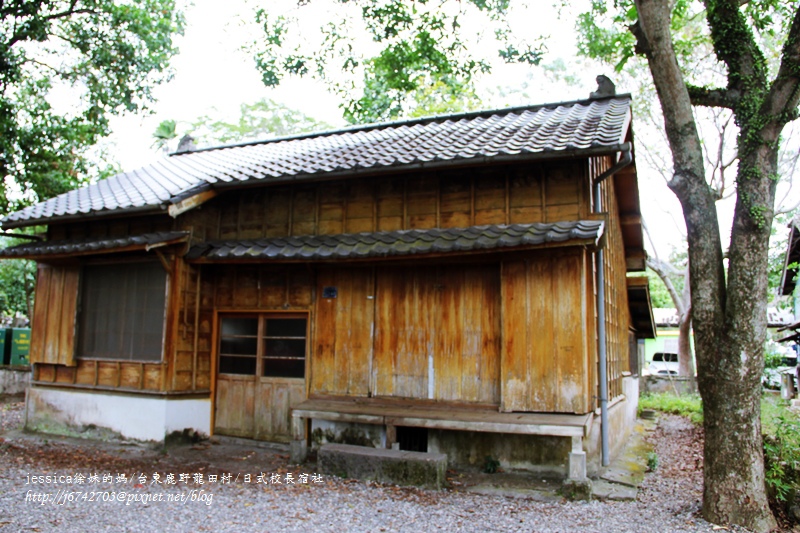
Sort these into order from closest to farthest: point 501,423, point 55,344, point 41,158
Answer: point 501,423, point 55,344, point 41,158

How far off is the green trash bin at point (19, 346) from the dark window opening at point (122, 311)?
29.8ft

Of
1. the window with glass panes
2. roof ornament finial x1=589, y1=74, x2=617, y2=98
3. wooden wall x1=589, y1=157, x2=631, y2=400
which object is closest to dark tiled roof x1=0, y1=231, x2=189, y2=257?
the window with glass panes

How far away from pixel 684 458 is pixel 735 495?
4.68 m

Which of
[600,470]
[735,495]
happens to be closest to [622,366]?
[600,470]

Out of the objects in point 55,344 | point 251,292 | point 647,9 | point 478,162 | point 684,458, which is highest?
point 647,9

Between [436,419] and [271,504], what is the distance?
2.31 metres

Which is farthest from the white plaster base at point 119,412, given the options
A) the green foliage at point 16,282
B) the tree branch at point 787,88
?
the green foliage at point 16,282

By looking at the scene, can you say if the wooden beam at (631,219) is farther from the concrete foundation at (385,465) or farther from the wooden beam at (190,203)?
the wooden beam at (190,203)

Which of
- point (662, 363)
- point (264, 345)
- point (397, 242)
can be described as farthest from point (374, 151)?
point (662, 363)

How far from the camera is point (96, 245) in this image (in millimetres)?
9250

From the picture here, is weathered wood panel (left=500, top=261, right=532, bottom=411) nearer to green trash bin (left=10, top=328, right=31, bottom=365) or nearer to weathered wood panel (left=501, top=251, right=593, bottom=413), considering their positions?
weathered wood panel (left=501, top=251, right=593, bottom=413)

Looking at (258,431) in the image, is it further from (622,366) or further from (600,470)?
(622,366)

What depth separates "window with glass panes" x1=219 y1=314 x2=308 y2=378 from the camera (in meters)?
9.49

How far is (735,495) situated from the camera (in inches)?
225
